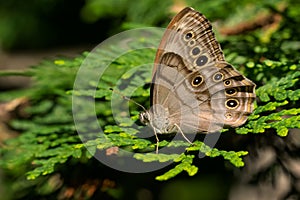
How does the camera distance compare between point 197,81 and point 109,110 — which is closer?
point 197,81

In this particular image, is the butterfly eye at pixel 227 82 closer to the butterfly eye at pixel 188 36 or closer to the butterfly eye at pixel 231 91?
the butterfly eye at pixel 231 91

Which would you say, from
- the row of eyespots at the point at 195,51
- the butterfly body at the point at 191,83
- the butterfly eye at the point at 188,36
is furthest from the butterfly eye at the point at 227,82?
the butterfly eye at the point at 188,36

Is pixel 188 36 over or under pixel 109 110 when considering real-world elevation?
over

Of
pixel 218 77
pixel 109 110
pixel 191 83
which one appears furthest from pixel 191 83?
pixel 109 110

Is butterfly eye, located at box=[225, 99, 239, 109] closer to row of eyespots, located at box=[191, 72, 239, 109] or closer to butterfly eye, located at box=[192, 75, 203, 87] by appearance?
row of eyespots, located at box=[191, 72, 239, 109]

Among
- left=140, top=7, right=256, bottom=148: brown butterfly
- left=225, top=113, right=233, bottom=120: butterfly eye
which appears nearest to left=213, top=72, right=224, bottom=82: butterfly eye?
left=140, top=7, right=256, bottom=148: brown butterfly

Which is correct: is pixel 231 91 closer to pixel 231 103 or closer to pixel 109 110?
pixel 231 103

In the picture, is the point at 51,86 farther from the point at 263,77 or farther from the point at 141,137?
the point at 263,77
